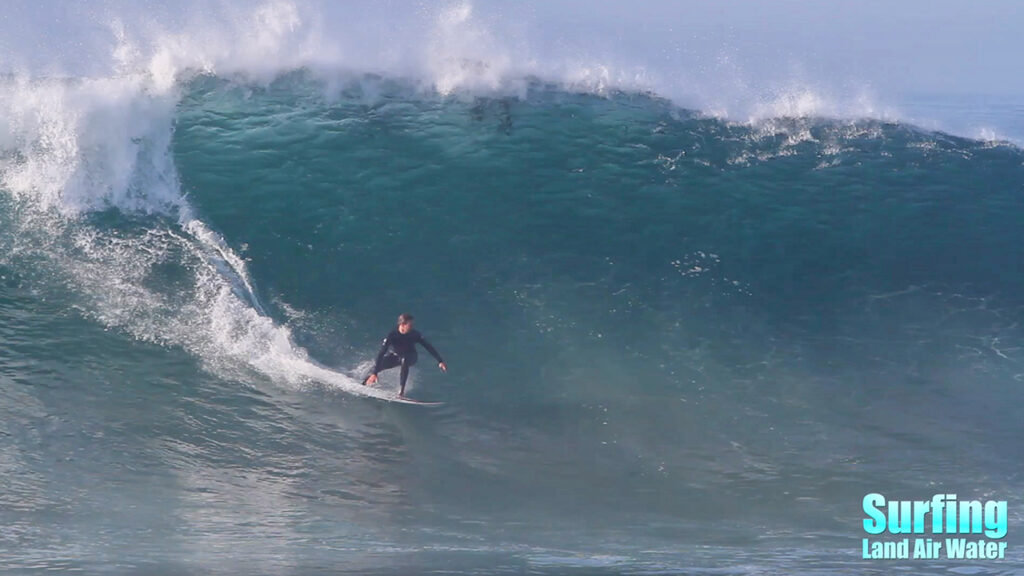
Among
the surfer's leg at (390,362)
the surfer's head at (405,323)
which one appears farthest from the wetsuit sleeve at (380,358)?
the surfer's head at (405,323)

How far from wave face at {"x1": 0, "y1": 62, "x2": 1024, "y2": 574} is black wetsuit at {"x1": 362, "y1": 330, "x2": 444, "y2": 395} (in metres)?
0.47

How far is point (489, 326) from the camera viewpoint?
11.6 meters

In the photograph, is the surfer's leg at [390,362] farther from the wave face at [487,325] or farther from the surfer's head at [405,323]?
the wave face at [487,325]

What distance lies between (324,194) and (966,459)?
892 centimetres

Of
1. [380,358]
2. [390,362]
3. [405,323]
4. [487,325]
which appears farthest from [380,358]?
[487,325]

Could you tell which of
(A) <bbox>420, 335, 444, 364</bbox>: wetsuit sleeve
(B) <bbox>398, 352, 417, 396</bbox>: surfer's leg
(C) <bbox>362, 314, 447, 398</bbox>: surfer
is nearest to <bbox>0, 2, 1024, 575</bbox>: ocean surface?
(B) <bbox>398, 352, 417, 396</bbox>: surfer's leg

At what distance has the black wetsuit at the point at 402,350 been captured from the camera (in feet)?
34.2

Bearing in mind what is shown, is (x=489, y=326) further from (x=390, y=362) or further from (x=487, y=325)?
(x=390, y=362)

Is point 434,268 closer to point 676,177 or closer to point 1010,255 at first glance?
point 676,177

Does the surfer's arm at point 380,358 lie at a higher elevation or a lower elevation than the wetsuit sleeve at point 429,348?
lower

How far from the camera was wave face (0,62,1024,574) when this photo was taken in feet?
27.8

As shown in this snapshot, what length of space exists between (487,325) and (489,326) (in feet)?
0.10

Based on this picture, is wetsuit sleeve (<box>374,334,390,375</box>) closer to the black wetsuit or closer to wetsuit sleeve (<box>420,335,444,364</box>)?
the black wetsuit

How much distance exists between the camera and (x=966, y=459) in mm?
9758
